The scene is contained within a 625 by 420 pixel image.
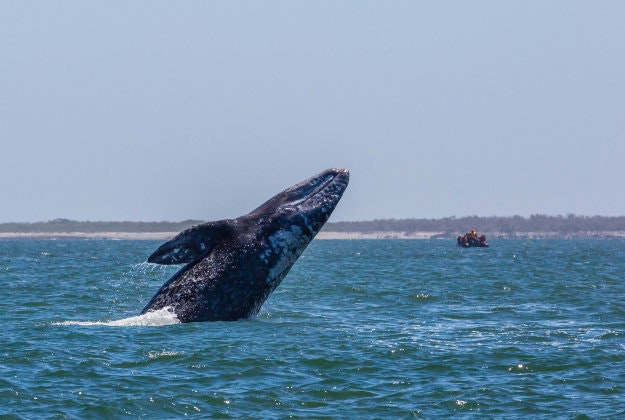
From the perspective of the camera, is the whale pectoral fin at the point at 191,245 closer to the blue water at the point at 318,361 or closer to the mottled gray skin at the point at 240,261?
the mottled gray skin at the point at 240,261

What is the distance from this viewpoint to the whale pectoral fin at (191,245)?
53.0 feet

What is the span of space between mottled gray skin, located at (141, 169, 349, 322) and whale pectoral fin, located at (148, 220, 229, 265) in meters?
0.02

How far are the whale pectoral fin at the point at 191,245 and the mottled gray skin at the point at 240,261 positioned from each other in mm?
21

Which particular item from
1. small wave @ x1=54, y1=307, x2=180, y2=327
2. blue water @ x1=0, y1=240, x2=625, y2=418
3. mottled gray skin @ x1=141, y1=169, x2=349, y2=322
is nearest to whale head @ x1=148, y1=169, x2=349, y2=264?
mottled gray skin @ x1=141, y1=169, x2=349, y2=322

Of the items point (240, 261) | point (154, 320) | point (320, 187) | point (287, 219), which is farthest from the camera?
point (320, 187)

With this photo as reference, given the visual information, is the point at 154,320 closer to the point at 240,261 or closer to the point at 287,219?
the point at 240,261

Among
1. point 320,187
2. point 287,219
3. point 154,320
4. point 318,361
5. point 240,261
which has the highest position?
point 320,187

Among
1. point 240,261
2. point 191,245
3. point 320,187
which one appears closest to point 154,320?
point 240,261

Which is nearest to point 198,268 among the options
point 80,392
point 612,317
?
point 80,392

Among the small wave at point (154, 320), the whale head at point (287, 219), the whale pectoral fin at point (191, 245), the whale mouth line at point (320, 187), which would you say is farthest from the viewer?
the whale mouth line at point (320, 187)

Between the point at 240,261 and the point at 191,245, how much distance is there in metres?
1.01

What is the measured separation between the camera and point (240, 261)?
1741 cm

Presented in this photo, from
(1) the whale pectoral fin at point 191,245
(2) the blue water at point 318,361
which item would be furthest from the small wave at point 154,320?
(1) the whale pectoral fin at point 191,245

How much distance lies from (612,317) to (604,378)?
8.02 metres
